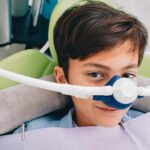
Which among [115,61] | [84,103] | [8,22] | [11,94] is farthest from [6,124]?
[8,22]

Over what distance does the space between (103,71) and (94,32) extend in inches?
4.0

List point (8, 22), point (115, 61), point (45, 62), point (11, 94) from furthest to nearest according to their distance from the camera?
point (8, 22) → point (45, 62) → point (11, 94) → point (115, 61)

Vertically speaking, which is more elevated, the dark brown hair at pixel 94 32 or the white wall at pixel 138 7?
the dark brown hair at pixel 94 32

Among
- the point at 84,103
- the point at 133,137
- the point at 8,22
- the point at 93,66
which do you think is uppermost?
the point at 93,66

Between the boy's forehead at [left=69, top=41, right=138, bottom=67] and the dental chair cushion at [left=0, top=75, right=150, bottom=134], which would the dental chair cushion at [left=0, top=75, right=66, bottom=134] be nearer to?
the dental chair cushion at [left=0, top=75, right=150, bottom=134]

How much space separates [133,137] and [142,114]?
0.33ft

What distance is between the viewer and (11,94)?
95 centimetres

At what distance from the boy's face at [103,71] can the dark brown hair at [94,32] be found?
0.06 feet

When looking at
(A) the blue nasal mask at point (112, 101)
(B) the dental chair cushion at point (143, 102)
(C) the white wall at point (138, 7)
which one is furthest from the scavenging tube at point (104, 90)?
(C) the white wall at point (138, 7)

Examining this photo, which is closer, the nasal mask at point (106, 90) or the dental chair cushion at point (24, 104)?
the nasal mask at point (106, 90)

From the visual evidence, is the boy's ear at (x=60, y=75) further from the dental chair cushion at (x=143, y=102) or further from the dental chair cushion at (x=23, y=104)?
the dental chair cushion at (x=143, y=102)

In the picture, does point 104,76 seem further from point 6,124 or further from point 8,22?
point 8,22

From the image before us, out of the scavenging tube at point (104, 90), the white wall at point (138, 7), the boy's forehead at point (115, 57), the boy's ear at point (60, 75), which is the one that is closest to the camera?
the scavenging tube at point (104, 90)

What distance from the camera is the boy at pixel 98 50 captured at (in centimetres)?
84
